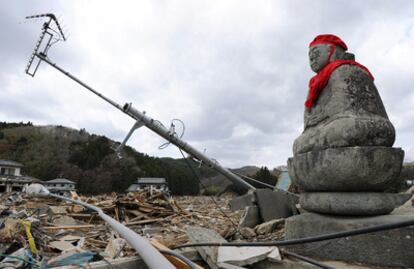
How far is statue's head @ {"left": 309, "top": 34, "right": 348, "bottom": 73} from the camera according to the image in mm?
3797

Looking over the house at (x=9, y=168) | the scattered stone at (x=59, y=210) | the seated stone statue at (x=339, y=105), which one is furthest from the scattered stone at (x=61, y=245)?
the house at (x=9, y=168)

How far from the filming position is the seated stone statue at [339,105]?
3117 millimetres

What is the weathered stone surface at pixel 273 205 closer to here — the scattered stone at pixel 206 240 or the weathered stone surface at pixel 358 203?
the scattered stone at pixel 206 240

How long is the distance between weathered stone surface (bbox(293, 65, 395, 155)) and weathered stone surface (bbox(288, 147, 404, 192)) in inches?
5.4

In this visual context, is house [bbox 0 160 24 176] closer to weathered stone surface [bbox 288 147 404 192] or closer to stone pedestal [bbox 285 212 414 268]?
stone pedestal [bbox 285 212 414 268]

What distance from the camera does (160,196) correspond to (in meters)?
8.78

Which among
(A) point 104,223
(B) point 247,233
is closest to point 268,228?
(B) point 247,233

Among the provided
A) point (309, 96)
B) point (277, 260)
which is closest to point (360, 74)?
point (309, 96)

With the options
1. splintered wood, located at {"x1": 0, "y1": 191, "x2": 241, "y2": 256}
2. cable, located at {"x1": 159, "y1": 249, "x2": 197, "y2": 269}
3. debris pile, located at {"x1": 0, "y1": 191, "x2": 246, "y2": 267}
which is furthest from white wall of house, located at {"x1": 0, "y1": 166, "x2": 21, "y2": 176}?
cable, located at {"x1": 159, "y1": 249, "x2": 197, "y2": 269}

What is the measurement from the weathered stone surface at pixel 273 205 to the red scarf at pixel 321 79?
109 inches

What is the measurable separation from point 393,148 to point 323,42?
5.56 ft

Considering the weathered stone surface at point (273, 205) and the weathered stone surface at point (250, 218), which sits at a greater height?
the weathered stone surface at point (273, 205)

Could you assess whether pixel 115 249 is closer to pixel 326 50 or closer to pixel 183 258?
pixel 183 258

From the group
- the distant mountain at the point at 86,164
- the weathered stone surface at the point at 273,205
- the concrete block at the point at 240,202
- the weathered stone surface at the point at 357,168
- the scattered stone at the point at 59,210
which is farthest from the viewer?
the distant mountain at the point at 86,164
